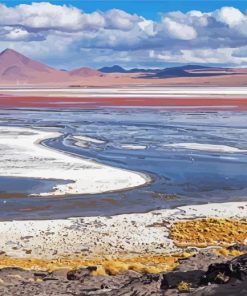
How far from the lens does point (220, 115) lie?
5044 cm

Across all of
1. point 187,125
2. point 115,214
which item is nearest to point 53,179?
point 115,214

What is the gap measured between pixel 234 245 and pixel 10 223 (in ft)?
19.2

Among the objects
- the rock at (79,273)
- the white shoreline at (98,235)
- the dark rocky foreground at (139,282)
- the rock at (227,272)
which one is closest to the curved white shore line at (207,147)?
the white shoreline at (98,235)

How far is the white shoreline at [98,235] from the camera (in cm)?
1433

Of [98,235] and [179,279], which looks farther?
[98,235]

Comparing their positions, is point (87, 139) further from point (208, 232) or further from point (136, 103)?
point (136, 103)

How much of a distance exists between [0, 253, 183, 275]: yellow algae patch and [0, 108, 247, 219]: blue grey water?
12.1 feet

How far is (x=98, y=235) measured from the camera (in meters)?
15.4

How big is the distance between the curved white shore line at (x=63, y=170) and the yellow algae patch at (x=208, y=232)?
15.2ft

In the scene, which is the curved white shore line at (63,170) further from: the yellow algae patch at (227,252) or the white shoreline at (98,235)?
the yellow algae patch at (227,252)

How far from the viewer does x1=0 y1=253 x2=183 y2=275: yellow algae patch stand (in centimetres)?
1181

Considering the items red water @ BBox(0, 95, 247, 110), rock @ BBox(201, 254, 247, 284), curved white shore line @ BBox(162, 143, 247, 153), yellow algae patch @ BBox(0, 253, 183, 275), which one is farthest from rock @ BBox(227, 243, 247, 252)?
red water @ BBox(0, 95, 247, 110)

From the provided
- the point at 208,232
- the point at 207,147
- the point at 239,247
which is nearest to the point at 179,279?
the point at 239,247

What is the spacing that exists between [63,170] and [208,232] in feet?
29.7
